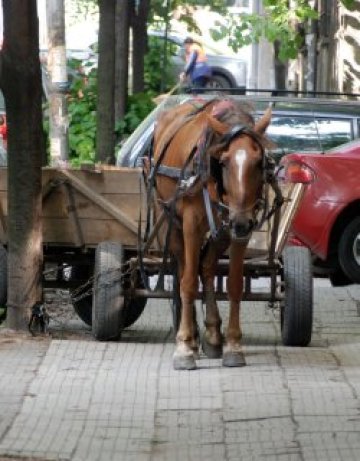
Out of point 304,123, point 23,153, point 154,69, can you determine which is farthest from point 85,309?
point 154,69

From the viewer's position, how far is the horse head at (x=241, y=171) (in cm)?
925

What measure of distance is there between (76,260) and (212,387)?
2834 mm

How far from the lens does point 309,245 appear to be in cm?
1486

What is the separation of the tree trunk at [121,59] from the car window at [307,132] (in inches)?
344

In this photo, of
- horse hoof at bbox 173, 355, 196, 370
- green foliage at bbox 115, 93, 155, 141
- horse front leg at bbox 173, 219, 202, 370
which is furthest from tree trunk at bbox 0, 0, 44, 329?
green foliage at bbox 115, 93, 155, 141

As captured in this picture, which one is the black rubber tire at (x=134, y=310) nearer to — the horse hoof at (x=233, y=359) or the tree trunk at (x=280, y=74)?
the horse hoof at (x=233, y=359)

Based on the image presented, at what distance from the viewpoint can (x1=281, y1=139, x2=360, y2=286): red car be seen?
1456cm

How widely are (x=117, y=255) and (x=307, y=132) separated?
538cm

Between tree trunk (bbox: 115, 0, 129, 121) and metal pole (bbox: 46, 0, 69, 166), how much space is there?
4.55 meters

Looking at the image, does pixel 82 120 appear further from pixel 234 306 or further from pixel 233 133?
pixel 233 133

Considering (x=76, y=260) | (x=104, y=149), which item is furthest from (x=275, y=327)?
(x=104, y=149)

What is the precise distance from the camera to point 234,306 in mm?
10047

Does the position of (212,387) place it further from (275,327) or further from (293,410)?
(275,327)

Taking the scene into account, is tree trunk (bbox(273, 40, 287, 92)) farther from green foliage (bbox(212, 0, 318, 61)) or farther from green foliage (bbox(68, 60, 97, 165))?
green foliage (bbox(68, 60, 97, 165))
